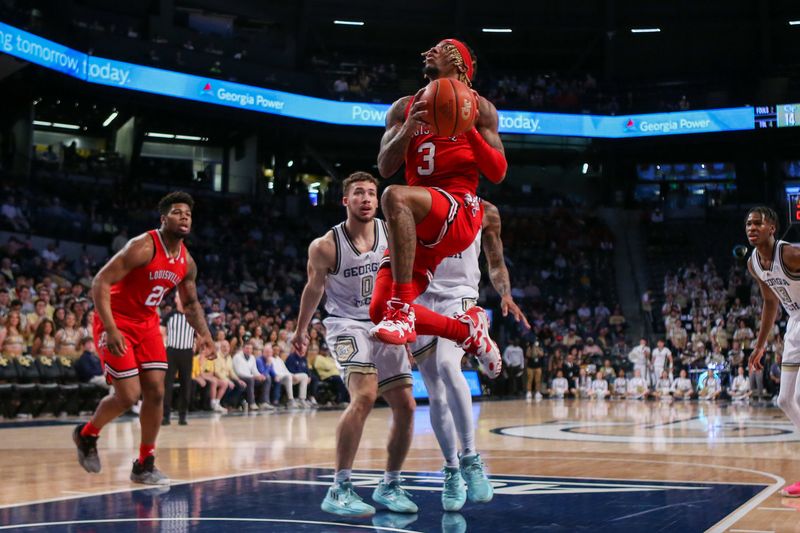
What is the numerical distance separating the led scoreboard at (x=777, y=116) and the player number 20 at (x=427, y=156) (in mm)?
27333

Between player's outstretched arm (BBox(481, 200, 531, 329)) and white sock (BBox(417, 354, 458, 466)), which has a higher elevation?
player's outstretched arm (BBox(481, 200, 531, 329))

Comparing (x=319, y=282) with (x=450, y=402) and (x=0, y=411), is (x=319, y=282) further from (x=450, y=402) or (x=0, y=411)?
(x=0, y=411)

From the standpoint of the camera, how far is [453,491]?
523cm

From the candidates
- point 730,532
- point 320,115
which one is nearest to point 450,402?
point 730,532

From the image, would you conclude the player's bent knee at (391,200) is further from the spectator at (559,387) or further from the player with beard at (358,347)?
the spectator at (559,387)

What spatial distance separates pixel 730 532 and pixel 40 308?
11740 mm

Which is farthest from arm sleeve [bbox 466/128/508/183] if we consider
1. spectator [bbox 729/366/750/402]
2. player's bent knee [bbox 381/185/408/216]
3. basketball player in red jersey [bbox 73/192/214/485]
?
spectator [bbox 729/366/750/402]

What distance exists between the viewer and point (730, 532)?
4.62 m

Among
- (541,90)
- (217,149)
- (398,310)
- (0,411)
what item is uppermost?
(541,90)

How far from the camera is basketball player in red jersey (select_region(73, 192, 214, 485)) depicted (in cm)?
660

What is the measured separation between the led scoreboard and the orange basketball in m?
27.6

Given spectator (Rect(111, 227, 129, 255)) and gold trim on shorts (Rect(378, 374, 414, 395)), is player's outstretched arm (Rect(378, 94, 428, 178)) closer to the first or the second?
gold trim on shorts (Rect(378, 374, 414, 395))

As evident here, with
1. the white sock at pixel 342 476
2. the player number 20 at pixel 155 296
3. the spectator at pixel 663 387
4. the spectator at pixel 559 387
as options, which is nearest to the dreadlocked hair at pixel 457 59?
the white sock at pixel 342 476

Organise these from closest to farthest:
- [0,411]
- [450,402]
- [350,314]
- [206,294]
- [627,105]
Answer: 1. [450,402]
2. [350,314]
3. [0,411]
4. [206,294]
5. [627,105]
